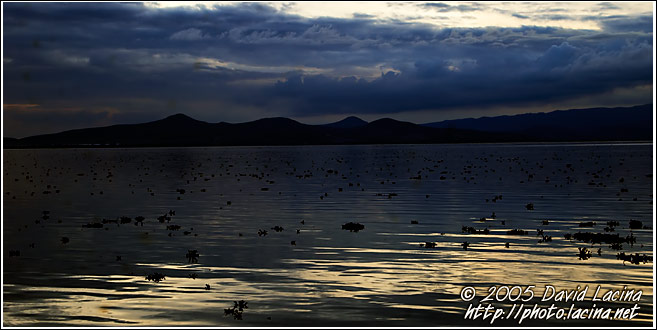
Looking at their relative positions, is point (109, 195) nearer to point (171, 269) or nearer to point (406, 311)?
point (171, 269)

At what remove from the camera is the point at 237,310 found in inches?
566

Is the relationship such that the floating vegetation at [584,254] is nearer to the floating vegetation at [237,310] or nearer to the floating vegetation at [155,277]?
the floating vegetation at [237,310]

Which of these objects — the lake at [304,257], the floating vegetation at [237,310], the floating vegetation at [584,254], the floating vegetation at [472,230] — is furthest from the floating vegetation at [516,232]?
the floating vegetation at [237,310]

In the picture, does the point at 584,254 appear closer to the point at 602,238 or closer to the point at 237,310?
the point at 602,238

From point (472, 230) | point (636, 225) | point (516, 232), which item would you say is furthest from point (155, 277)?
point (636, 225)

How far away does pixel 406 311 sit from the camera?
14383mm

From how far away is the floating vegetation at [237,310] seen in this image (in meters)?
14.1

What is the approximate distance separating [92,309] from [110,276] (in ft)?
11.4

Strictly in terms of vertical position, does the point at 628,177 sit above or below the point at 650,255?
above

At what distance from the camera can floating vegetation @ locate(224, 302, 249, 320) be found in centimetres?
1406

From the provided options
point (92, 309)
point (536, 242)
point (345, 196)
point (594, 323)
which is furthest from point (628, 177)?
point (92, 309)

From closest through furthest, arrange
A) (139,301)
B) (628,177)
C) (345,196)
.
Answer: (139,301) < (345,196) < (628,177)

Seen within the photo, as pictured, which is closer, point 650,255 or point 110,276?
point 110,276

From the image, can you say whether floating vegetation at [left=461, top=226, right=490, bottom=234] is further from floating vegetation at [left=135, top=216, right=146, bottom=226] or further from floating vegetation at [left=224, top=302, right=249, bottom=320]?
floating vegetation at [left=135, top=216, right=146, bottom=226]
